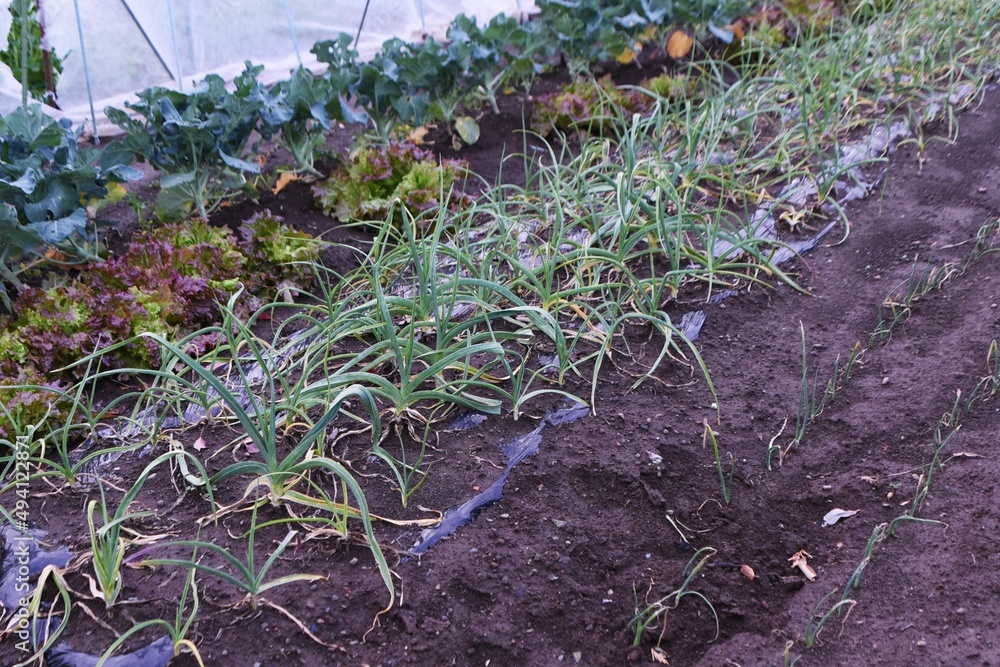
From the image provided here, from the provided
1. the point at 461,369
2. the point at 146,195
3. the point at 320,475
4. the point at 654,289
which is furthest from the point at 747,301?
the point at 146,195

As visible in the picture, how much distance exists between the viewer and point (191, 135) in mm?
3119

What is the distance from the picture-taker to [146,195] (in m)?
3.87

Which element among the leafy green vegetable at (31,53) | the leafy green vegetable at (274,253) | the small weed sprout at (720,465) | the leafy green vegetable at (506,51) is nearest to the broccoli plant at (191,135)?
the leafy green vegetable at (274,253)

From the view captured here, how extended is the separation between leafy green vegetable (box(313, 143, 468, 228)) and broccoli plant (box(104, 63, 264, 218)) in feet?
1.35

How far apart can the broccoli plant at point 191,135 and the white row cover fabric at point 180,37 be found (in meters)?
1.17

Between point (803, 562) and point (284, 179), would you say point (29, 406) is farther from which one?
point (803, 562)

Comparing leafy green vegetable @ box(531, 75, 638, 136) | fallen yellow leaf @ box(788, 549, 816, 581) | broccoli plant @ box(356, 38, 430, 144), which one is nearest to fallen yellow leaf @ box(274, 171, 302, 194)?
broccoli plant @ box(356, 38, 430, 144)

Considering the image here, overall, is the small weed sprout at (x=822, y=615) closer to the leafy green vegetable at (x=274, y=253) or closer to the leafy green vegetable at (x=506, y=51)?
the leafy green vegetable at (x=274, y=253)

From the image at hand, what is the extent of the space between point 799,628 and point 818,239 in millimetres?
1805

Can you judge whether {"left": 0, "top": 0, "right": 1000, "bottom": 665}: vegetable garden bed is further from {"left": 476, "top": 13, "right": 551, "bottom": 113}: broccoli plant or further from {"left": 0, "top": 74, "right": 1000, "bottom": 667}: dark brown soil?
{"left": 476, "top": 13, "right": 551, "bottom": 113}: broccoli plant

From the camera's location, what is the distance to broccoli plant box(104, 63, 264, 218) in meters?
3.10

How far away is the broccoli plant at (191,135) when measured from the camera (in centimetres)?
310

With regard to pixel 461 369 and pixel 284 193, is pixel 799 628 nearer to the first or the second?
pixel 461 369

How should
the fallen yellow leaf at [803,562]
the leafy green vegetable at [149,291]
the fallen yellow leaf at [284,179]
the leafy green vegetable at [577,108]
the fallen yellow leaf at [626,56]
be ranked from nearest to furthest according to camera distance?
the fallen yellow leaf at [803,562], the leafy green vegetable at [149,291], the fallen yellow leaf at [284,179], the leafy green vegetable at [577,108], the fallen yellow leaf at [626,56]
